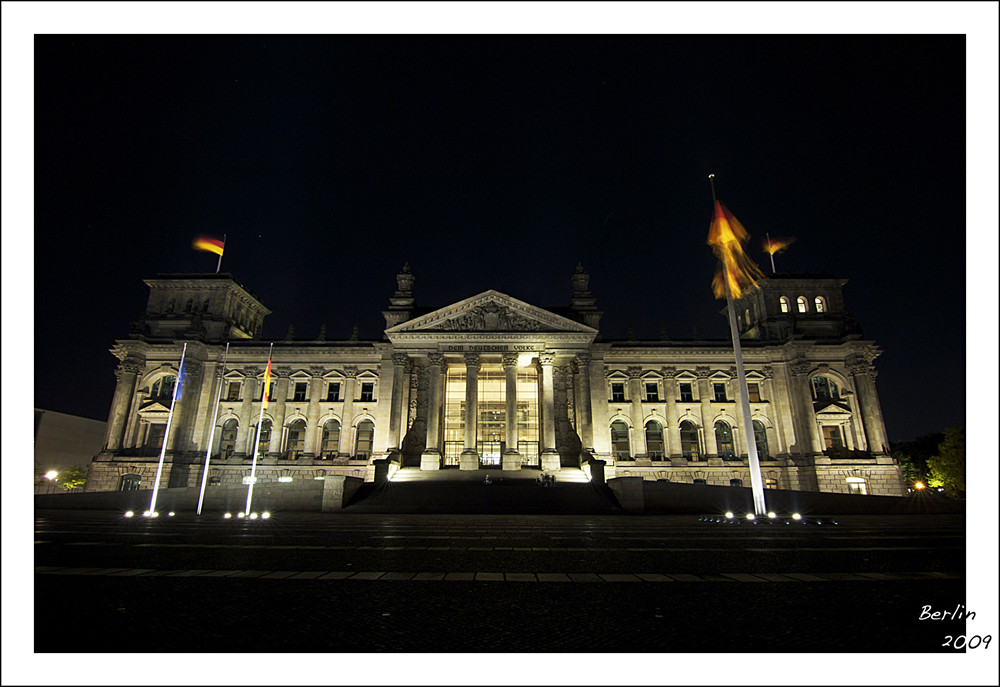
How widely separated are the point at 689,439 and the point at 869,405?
17.2 m

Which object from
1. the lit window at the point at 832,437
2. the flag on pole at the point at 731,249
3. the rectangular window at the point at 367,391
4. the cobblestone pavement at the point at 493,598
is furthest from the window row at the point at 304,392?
the lit window at the point at 832,437

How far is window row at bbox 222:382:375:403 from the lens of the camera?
50000 mm

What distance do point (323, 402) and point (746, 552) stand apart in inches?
1834

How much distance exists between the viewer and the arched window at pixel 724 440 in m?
48.1

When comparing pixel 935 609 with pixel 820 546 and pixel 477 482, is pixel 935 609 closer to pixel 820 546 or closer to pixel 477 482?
pixel 820 546

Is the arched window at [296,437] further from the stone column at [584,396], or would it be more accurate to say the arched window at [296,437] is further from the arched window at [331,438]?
the stone column at [584,396]

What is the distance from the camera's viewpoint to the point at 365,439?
4928cm

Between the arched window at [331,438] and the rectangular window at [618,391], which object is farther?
the rectangular window at [618,391]

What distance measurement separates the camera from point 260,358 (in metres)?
50.4

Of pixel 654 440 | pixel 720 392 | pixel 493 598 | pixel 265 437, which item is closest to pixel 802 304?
pixel 720 392

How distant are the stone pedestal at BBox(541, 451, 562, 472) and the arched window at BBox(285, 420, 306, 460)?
2517cm

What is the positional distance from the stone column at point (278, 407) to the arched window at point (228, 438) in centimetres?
379

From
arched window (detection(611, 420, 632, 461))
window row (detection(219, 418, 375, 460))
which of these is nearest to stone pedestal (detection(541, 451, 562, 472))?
arched window (detection(611, 420, 632, 461))

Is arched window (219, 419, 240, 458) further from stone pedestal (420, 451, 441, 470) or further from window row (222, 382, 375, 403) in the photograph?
stone pedestal (420, 451, 441, 470)
